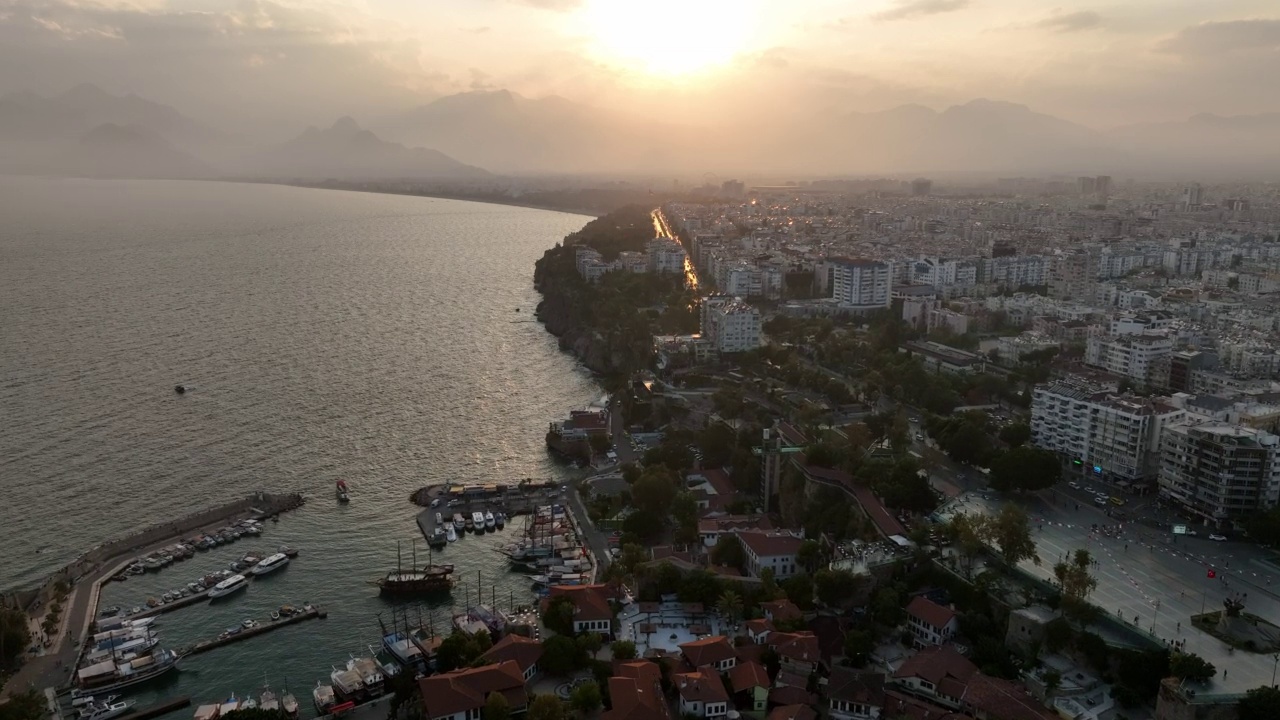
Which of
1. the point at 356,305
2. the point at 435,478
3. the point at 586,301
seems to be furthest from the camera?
the point at 356,305

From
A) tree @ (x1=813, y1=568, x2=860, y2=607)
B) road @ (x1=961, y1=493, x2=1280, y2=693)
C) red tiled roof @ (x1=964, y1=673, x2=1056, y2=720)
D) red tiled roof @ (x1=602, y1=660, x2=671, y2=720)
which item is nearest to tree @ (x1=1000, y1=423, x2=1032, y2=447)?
road @ (x1=961, y1=493, x2=1280, y2=693)

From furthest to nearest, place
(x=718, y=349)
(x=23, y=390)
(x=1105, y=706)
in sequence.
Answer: (x=718, y=349) < (x=23, y=390) < (x=1105, y=706)

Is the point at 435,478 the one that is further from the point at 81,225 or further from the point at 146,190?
the point at 146,190

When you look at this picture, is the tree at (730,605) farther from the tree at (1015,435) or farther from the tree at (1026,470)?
the tree at (1015,435)

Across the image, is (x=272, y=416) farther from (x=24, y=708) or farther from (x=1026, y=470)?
(x=1026, y=470)

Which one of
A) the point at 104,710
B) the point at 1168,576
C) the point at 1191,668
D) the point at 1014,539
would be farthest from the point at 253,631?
the point at 1168,576

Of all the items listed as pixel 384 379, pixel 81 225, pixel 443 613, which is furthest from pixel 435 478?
pixel 81 225
